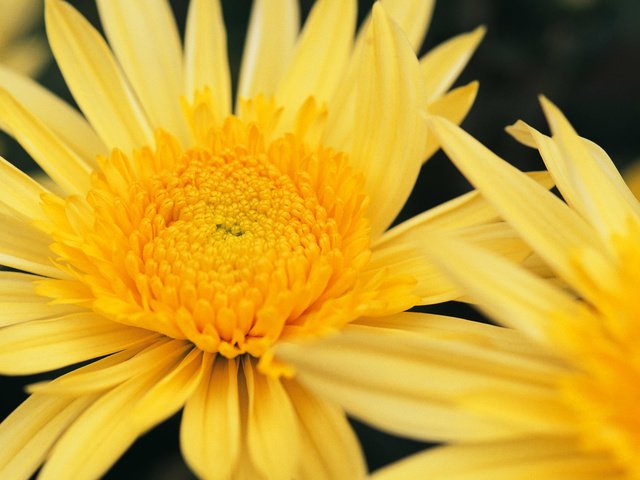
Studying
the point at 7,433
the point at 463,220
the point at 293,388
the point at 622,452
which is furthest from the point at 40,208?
the point at 622,452

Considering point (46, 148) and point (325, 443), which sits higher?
point (46, 148)

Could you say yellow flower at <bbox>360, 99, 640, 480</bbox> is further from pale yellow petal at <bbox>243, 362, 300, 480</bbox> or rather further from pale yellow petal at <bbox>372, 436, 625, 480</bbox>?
pale yellow petal at <bbox>243, 362, 300, 480</bbox>

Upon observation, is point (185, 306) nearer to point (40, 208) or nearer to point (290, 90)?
point (40, 208)

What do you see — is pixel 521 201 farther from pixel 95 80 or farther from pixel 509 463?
pixel 95 80

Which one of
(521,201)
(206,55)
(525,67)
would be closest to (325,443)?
(521,201)

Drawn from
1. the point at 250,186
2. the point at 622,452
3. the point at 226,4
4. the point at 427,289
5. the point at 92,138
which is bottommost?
the point at 622,452

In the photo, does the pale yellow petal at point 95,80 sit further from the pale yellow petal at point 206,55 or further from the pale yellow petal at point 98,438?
the pale yellow petal at point 98,438
